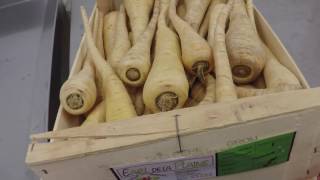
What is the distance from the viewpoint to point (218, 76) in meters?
0.60

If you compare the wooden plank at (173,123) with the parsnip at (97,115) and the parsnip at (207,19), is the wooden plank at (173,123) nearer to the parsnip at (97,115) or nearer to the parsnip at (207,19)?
the parsnip at (97,115)

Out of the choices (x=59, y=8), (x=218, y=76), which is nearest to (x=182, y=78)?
(x=218, y=76)

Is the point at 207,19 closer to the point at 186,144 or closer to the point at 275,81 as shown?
the point at 275,81

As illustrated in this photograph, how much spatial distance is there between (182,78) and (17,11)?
0.82 metres

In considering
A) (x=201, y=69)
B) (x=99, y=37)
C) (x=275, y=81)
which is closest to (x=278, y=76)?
(x=275, y=81)

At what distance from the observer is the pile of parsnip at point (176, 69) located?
1.92ft

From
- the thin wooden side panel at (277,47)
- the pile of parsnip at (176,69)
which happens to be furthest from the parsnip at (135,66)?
the thin wooden side panel at (277,47)

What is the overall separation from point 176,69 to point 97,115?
0.48 ft

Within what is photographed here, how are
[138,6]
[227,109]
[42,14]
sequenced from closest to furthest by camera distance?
[227,109]
[138,6]
[42,14]

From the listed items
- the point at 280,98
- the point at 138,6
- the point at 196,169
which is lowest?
the point at 196,169

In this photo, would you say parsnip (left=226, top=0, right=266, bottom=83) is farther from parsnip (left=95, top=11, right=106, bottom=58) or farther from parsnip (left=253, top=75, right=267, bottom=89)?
parsnip (left=95, top=11, right=106, bottom=58)

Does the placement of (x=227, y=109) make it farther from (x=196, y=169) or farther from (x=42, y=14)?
(x=42, y=14)

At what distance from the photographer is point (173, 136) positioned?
488 millimetres

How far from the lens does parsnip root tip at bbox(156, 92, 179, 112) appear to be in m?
0.57
